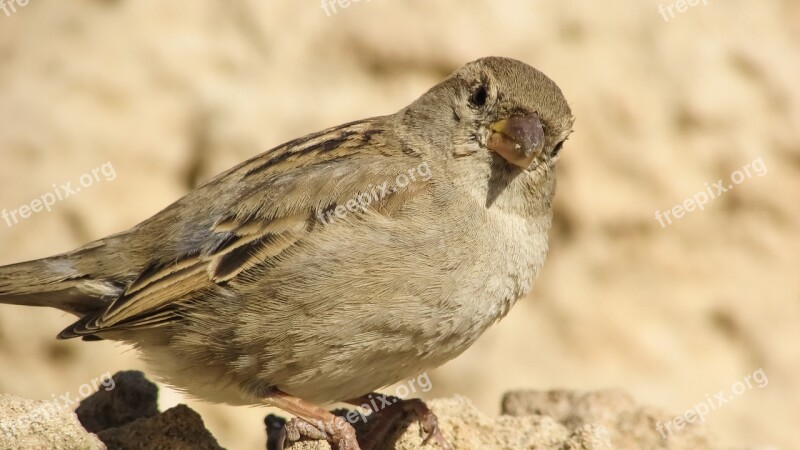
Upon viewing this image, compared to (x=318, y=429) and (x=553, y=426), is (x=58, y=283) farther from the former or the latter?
(x=553, y=426)

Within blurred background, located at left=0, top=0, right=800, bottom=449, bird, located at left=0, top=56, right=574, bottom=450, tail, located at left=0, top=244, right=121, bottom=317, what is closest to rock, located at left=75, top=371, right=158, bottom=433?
bird, located at left=0, top=56, right=574, bottom=450

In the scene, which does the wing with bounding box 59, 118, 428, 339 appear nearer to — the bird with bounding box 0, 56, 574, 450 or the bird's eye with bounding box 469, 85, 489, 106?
the bird with bounding box 0, 56, 574, 450

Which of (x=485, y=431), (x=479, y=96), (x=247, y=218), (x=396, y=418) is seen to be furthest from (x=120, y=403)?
(x=479, y=96)

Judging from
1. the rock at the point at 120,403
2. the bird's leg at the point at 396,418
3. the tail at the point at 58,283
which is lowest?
the bird's leg at the point at 396,418

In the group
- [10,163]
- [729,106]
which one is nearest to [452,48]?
[729,106]

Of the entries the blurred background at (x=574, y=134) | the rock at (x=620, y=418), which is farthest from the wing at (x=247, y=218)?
the blurred background at (x=574, y=134)

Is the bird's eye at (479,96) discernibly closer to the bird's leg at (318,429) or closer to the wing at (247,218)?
the wing at (247,218)

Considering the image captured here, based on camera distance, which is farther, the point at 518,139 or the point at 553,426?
the point at 553,426

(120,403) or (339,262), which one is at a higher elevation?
(339,262)
